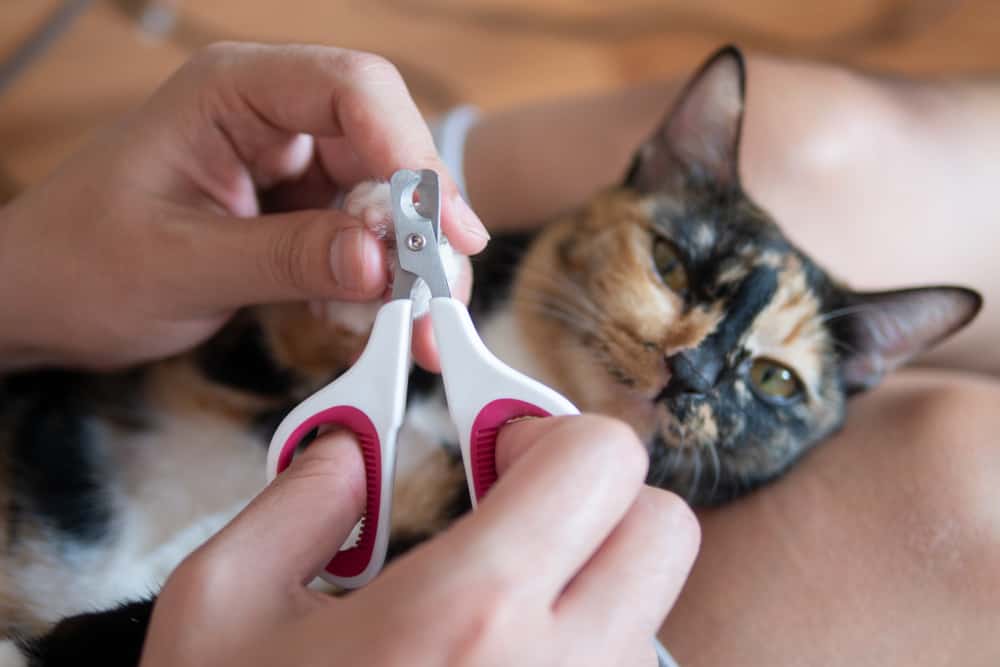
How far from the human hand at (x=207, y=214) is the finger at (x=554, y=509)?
0.21 m

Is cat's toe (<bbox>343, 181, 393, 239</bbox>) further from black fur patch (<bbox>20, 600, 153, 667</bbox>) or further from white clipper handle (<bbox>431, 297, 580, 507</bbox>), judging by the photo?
black fur patch (<bbox>20, 600, 153, 667</bbox>)

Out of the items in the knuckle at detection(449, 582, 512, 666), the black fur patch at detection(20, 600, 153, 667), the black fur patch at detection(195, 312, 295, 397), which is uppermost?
the knuckle at detection(449, 582, 512, 666)

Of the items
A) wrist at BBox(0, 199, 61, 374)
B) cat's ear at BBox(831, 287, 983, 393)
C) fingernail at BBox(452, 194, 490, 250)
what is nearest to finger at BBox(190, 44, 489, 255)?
fingernail at BBox(452, 194, 490, 250)

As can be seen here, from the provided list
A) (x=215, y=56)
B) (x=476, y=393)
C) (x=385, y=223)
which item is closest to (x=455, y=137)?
(x=215, y=56)

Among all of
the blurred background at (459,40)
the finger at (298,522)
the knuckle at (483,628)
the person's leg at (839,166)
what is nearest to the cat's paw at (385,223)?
the finger at (298,522)

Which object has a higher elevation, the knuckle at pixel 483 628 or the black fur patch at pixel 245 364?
the knuckle at pixel 483 628

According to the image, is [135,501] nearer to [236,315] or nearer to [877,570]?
[236,315]

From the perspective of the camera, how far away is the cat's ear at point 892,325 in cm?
82

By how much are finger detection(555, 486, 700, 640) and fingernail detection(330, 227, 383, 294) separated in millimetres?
240

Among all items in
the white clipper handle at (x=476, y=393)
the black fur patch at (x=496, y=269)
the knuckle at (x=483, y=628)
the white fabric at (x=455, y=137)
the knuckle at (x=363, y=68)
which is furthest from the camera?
the white fabric at (x=455, y=137)

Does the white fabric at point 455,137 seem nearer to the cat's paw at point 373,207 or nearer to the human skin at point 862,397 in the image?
the human skin at point 862,397

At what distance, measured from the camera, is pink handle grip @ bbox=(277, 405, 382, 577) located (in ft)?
1.68

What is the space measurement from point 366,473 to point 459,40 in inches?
54.2

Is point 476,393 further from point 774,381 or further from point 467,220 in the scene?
point 774,381
